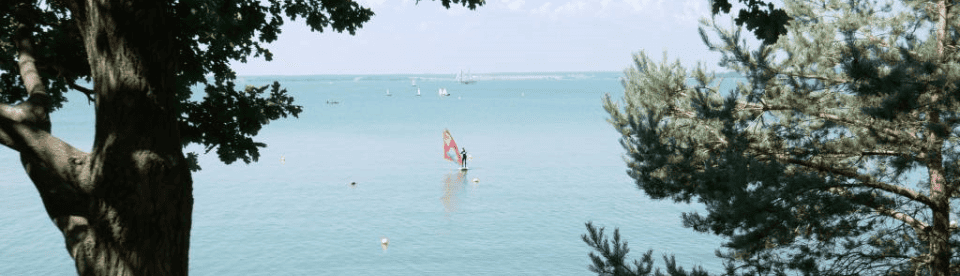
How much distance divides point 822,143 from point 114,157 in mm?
8387

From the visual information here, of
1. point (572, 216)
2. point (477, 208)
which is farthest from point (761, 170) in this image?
point (477, 208)

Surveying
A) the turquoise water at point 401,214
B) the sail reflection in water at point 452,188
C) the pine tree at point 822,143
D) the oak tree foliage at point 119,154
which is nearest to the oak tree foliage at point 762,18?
the pine tree at point 822,143

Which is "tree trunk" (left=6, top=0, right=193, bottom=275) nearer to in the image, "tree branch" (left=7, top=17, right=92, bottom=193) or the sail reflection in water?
"tree branch" (left=7, top=17, right=92, bottom=193)

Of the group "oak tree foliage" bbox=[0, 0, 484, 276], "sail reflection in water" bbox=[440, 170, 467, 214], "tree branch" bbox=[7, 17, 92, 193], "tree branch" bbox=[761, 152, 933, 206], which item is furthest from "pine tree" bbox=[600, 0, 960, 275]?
"sail reflection in water" bbox=[440, 170, 467, 214]

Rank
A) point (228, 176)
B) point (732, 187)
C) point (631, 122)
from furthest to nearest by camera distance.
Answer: point (228, 176) → point (631, 122) → point (732, 187)

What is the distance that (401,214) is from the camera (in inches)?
1502

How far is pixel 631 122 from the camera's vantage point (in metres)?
11.4

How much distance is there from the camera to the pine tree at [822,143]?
26.2 ft

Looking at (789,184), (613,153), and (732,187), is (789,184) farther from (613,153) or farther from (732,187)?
(613,153)

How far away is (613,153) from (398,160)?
16.6 m

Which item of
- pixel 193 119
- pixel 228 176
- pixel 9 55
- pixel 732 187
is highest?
pixel 228 176

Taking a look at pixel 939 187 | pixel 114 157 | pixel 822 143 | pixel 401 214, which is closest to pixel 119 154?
pixel 114 157

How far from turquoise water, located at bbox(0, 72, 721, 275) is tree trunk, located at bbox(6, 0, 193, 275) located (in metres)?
16.1

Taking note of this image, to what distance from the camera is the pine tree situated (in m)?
7.99
